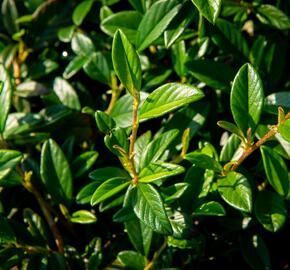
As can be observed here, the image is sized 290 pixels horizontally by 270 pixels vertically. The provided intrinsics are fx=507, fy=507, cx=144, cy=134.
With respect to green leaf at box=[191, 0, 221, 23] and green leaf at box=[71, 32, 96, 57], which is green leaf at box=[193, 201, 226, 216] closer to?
green leaf at box=[191, 0, 221, 23]

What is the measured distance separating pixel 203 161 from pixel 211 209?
116 millimetres

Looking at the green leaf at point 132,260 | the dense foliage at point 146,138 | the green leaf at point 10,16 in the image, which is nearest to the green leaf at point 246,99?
the dense foliage at point 146,138

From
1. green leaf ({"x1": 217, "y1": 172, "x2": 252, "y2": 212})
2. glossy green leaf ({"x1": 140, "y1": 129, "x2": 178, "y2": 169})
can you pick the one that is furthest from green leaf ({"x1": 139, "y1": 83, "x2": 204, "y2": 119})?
green leaf ({"x1": 217, "y1": 172, "x2": 252, "y2": 212})

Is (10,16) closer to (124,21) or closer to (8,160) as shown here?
(124,21)

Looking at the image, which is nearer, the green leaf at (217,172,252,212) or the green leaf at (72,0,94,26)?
the green leaf at (217,172,252,212)

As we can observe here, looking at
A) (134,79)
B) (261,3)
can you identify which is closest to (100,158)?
(134,79)

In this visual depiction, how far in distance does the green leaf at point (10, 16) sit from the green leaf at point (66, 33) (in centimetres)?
18

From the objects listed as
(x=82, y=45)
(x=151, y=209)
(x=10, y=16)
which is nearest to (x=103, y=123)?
(x=151, y=209)

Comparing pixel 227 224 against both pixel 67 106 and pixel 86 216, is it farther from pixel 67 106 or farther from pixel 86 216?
pixel 67 106

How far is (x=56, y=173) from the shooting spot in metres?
1.43

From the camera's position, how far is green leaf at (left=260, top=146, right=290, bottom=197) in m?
1.24

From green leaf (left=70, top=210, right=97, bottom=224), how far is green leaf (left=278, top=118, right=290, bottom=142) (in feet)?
1.91

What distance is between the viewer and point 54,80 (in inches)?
63.1

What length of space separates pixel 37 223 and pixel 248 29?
0.86 meters
